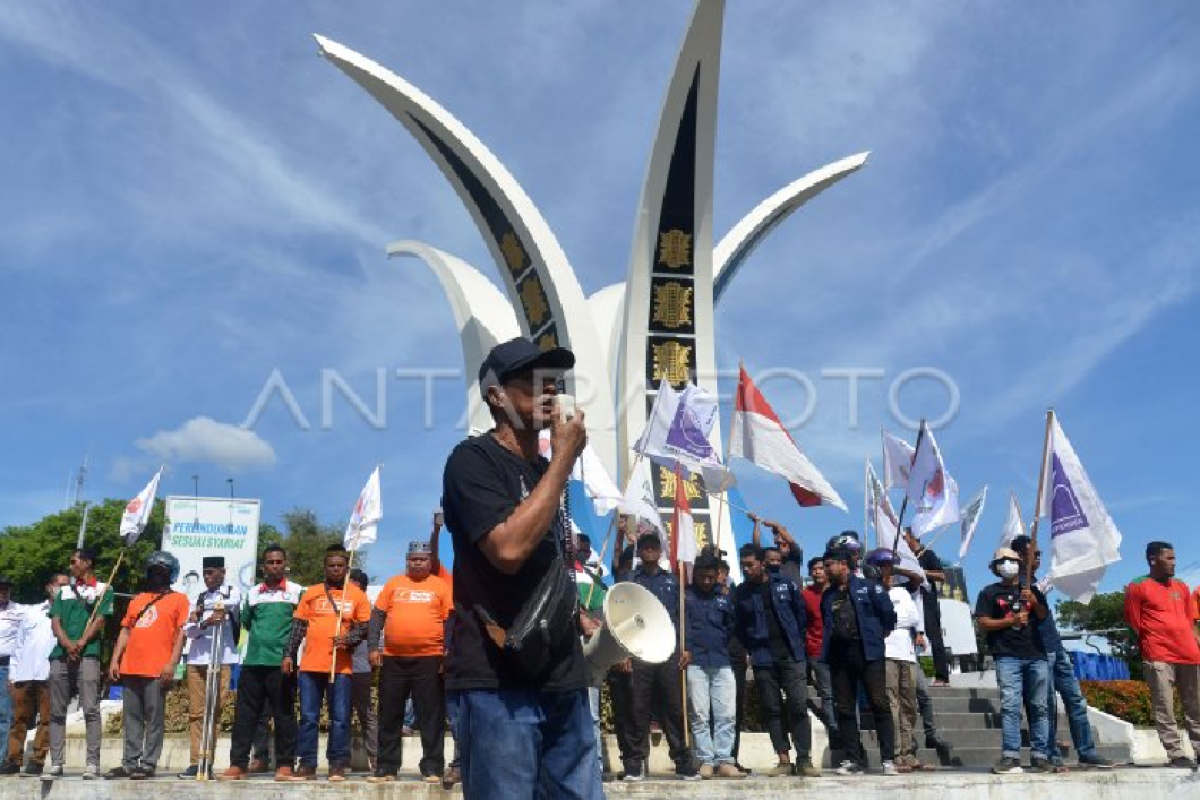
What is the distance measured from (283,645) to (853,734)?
4.35 m

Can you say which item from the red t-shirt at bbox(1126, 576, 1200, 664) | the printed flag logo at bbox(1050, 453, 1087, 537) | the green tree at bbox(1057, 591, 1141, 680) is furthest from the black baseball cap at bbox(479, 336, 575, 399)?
the green tree at bbox(1057, 591, 1141, 680)

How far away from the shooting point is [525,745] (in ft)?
7.75

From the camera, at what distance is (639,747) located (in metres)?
7.33

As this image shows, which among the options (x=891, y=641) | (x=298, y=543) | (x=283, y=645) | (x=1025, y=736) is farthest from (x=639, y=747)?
(x=298, y=543)

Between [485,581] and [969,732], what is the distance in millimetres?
8388

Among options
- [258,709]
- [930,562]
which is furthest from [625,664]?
[930,562]

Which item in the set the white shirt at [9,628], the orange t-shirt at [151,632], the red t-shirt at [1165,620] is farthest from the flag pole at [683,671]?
the white shirt at [9,628]

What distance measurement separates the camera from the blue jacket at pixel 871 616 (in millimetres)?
7566

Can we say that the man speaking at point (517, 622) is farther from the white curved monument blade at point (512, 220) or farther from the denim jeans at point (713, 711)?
the white curved monument blade at point (512, 220)

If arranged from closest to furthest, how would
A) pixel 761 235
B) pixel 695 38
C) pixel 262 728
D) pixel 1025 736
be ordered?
1. pixel 262 728
2. pixel 1025 736
3. pixel 695 38
4. pixel 761 235

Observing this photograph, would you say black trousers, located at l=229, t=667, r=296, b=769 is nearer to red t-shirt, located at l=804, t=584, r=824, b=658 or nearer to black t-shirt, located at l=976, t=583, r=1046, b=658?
red t-shirt, located at l=804, t=584, r=824, b=658

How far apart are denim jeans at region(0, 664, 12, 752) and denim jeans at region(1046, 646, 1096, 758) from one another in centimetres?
835

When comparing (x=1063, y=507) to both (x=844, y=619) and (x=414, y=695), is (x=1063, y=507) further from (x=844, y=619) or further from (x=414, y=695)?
(x=414, y=695)

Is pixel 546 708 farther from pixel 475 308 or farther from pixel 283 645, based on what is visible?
pixel 475 308
